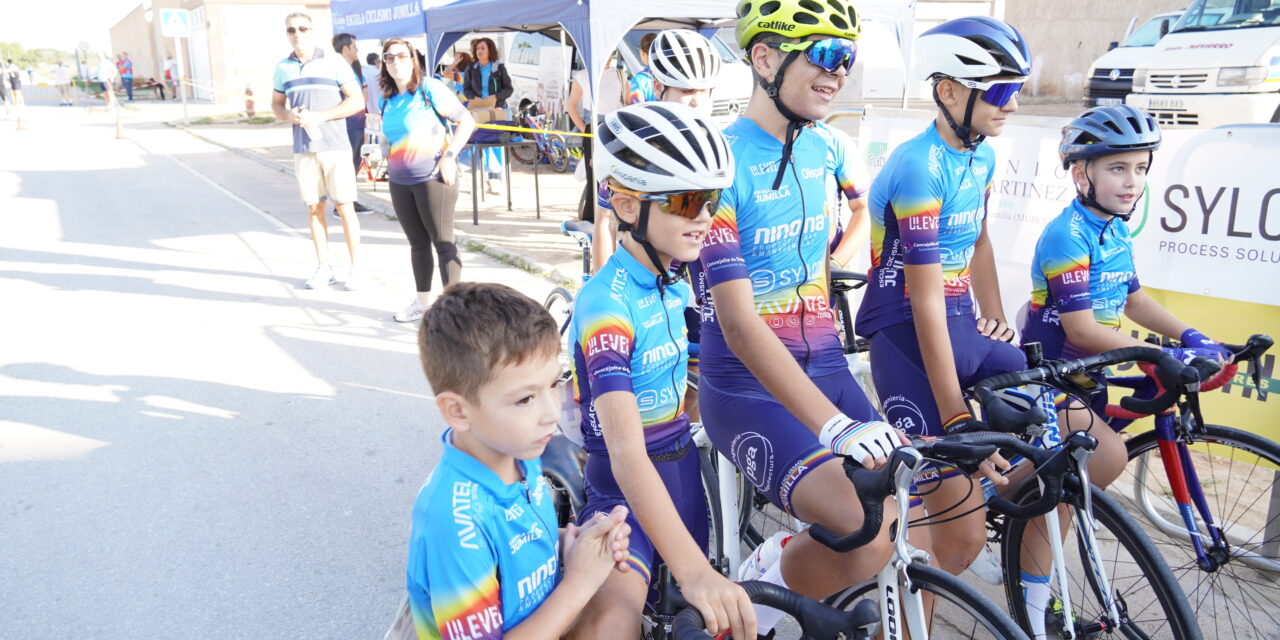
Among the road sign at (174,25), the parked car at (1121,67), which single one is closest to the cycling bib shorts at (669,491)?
the parked car at (1121,67)

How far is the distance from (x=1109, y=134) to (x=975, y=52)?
0.67 meters

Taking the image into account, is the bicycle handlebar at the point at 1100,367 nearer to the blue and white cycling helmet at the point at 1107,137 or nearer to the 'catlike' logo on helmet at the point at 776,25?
the blue and white cycling helmet at the point at 1107,137

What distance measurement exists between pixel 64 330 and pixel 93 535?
13.6ft

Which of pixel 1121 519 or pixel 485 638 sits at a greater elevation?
pixel 485 638

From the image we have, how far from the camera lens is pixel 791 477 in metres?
2.53

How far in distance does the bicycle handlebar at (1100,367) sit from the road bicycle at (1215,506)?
0.05 meters

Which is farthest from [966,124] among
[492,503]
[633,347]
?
[492,503]

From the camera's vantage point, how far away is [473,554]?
178 cm

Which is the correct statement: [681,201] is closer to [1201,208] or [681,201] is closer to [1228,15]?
[1201,208]

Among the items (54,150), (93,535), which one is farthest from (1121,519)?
(54,150)

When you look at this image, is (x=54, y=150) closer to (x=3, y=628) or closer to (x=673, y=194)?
(x=3, y=628)

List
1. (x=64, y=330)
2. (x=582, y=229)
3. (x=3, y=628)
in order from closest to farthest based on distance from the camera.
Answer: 1. (x=3, y=628)
2. (x=582, y=229)
3. (x=64, y=330)

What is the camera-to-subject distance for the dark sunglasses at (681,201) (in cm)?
238

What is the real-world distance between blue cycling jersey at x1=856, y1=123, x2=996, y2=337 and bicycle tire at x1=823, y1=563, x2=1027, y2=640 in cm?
108
